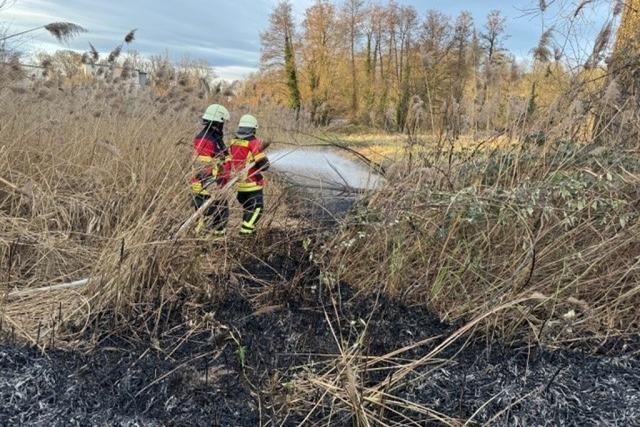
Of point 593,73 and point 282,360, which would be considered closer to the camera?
point 282,360

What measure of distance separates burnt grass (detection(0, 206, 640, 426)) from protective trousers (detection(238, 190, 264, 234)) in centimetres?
81

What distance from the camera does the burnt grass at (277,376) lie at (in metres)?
2.11

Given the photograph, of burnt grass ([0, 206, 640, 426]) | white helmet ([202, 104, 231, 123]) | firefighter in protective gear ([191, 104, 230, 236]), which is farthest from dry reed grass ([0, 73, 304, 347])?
white helmet ([202, 104, 231, 123])

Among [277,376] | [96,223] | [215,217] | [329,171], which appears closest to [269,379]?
[277,376]

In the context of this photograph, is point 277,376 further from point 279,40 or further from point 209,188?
point 279,40

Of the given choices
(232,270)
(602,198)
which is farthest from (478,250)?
(232,270)

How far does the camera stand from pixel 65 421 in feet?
6.79

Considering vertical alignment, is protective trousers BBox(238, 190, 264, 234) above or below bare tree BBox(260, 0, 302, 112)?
below

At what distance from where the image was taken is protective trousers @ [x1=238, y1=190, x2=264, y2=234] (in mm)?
3502

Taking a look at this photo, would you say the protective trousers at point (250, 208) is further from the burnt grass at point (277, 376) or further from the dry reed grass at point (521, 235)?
the burnt grass at point (277, 376)

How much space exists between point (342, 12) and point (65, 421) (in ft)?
116

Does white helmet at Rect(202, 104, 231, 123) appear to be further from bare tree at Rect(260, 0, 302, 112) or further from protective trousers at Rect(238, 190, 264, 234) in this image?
bare tree at Rect(260, 0, 302, 112)

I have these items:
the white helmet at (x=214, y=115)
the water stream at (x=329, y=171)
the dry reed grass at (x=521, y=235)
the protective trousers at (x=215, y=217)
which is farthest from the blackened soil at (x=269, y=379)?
the white helmet at (x=214, y=115)

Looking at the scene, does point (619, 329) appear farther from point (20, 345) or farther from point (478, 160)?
point (20, 345)
